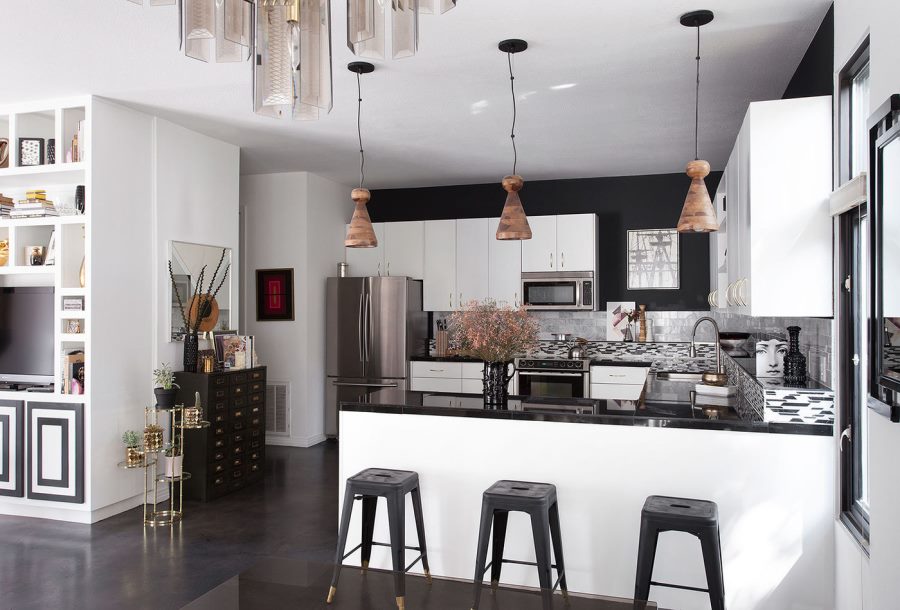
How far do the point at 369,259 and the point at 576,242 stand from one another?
95.7 inches

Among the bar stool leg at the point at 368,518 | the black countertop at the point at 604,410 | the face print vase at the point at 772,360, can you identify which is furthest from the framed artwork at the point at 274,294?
the face print vase at the point at 772,360

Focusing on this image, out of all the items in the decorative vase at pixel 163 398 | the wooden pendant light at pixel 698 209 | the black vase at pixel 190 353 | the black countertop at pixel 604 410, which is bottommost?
the decorative vase at pixel 163 398

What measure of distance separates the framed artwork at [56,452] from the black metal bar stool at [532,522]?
3083mm

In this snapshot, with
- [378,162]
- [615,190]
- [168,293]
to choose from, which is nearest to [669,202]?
[615,190]

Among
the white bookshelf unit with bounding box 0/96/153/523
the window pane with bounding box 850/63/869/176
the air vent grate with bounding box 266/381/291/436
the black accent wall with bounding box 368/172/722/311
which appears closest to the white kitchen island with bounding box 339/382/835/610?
the window pane with bounding box 850/63/869/176

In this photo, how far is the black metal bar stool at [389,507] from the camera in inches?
133

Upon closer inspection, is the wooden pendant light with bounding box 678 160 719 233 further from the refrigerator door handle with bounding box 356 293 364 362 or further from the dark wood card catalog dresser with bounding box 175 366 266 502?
the refrigerator door handle with bounding box 356 293 364 362

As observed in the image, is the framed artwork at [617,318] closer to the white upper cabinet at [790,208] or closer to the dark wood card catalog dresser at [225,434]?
the dark wood card catalog dresser at [225,434]

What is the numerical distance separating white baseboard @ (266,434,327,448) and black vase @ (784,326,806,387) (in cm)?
525

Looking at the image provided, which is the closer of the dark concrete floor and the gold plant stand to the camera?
the dark concrete floor

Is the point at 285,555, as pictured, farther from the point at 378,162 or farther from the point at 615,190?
the point at 615,190

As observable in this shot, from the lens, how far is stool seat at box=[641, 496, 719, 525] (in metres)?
2.86

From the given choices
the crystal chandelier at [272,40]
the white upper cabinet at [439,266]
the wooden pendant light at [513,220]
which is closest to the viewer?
the crystal chandelier at [272,40]

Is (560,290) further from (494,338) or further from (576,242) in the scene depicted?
(494,338)
